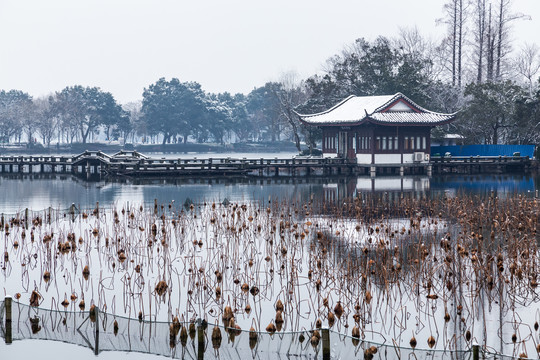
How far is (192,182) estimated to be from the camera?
4500 centimetres

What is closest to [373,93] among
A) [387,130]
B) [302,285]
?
[387,130]

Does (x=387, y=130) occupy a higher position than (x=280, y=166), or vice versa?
(x=387, y=130)

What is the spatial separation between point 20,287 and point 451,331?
861 centimetres

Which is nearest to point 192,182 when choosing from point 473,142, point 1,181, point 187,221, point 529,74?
point 1,181

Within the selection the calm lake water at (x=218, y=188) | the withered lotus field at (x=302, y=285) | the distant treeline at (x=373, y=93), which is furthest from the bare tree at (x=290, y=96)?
the withered lotus field at (x=302, y=285)

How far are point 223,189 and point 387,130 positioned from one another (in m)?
16.9

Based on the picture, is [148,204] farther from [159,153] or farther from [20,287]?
[159,153]

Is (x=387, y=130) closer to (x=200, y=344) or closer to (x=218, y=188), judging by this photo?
(x=218, y=188)

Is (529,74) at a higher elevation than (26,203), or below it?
higher

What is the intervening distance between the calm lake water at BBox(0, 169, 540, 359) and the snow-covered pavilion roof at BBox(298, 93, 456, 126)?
437cm

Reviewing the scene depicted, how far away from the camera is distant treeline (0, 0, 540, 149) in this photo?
5778 centimetres

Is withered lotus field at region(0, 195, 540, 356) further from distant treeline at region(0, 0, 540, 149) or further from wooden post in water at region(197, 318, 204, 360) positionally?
distant treeline at region(0, 0, 540, 149)

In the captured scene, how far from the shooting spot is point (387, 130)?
5231cm

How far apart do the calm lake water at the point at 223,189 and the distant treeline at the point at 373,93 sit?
32.4ft
